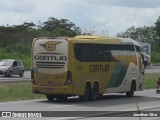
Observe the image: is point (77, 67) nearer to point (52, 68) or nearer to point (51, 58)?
point (52, 68)

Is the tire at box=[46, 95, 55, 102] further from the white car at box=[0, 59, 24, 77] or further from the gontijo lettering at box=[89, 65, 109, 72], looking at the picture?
the white car at box=[0, 59, 24, 77]

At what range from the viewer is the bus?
26922 millimetres

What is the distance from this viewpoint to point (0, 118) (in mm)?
18328

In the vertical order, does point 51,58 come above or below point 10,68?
above

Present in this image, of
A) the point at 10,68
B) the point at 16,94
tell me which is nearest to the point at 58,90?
the point at 16,94

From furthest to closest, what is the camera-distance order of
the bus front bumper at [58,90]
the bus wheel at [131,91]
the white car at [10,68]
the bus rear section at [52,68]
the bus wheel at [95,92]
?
the white car at [10,68], the bus wheel at [131,91], the bus wheel at [95,92], the bus rear section at [52,68], the bus front bumper at [58,90]

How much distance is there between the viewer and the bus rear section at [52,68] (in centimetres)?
2688

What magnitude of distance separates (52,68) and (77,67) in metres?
1.11

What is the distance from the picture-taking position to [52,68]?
2711 cm

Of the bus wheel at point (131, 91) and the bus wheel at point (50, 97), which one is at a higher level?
the bus wheel at point (50, 97)

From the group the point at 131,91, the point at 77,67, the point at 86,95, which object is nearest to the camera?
the point at 77,67

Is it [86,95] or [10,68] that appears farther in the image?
[10,68]

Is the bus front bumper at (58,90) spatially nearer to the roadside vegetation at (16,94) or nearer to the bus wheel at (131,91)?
the roadside vegetation at (16,94)

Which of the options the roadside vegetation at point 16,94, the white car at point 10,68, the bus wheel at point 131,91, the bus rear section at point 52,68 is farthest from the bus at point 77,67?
the white car at point 10,68
